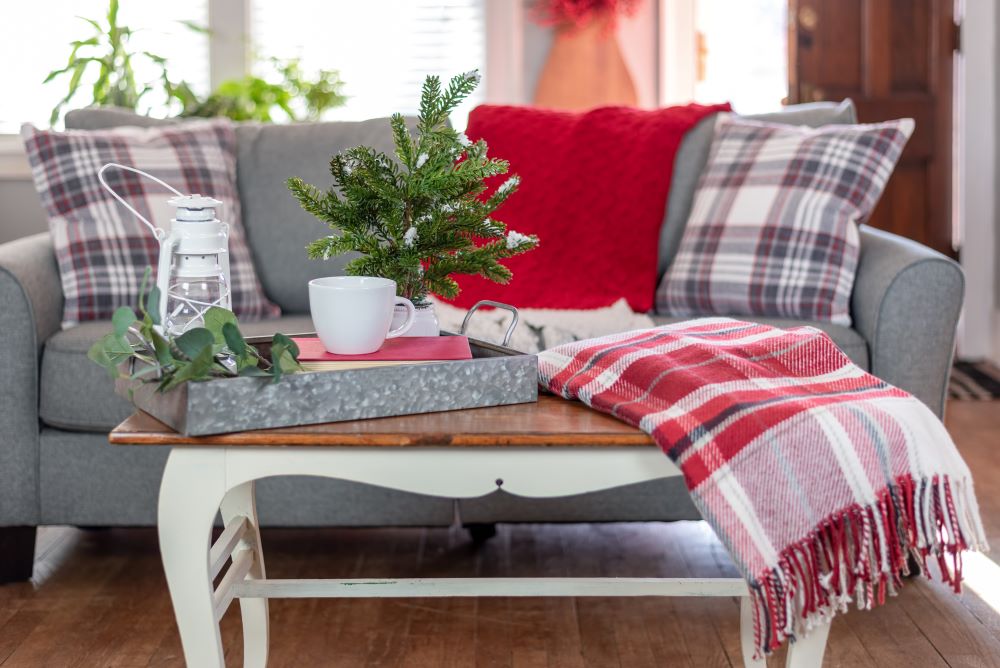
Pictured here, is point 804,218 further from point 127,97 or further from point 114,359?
point 127,97

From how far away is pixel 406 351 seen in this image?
4.23 ft

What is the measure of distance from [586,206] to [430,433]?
1385mm

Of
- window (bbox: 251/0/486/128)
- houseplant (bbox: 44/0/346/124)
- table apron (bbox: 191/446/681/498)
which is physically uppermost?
window (bbox: 251/0/486/128)

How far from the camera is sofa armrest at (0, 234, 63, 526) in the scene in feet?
6.44

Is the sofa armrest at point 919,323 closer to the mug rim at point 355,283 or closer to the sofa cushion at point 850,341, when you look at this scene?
the sofa cushion at point 850,341

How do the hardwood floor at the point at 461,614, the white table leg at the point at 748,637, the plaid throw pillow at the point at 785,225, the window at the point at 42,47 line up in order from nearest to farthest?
the white table leg at the point at 748,637
the hardwood floor at the point at 461,614
the plaid throw pillow at the point at 785,225
the window at the point at 42,47

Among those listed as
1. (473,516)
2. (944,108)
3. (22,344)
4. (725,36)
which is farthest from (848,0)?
(22,344)

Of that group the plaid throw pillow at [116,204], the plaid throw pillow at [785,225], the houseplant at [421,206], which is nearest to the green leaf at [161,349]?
the houseplant at [421,206]

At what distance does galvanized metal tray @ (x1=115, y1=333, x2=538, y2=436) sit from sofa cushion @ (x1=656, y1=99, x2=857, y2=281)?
130cm

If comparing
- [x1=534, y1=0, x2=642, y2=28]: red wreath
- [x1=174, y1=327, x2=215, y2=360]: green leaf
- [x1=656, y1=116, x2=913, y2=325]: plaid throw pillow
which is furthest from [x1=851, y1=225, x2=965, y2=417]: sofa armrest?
[x1=534, y1=0, x2=642, y2=28]: red wreath

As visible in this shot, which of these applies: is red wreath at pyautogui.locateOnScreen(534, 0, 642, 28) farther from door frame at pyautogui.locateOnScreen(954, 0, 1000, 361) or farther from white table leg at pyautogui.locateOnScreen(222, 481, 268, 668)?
white table leg at pyautogui.locateOnScreen(222, 481, 268, 668)

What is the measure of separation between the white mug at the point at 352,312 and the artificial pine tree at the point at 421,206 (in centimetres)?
9

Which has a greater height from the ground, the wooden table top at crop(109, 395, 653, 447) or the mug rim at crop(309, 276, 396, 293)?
the mug rim at crop(309, 276, 396, 293)

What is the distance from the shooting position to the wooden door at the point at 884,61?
424 cm
